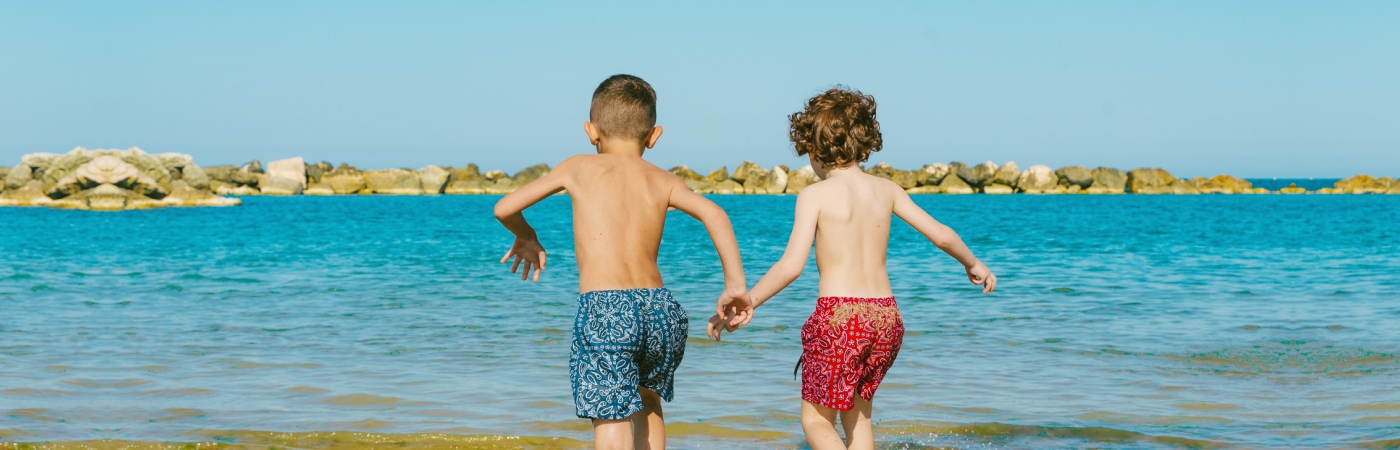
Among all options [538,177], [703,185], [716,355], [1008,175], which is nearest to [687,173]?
[703,185]

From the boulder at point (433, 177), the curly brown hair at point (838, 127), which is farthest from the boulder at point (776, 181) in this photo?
the curly brown hair at point (838, 127)

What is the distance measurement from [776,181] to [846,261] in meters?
84.2

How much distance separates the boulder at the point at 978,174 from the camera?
8469cm

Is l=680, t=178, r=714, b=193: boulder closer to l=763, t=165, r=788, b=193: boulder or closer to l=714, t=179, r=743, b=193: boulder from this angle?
l=714, t=179, r=743, b=193: boulder

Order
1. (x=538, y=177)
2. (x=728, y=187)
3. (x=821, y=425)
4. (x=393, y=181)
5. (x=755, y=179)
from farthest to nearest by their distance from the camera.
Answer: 1. (x=393, y=181)
2. (x=728, y=187)
3. (x=755, y=179)
4. (x=538, y=177)
5. (x=821, y=425)

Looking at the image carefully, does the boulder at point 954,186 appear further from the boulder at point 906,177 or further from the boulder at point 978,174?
the boulder at point 906,177

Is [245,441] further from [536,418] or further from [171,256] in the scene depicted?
[171,256]

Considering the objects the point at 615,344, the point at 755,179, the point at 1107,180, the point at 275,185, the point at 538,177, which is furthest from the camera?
the point at 1107,180

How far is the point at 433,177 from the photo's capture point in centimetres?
9519

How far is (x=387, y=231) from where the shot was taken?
34906mm

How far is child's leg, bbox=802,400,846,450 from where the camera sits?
12.5 feet

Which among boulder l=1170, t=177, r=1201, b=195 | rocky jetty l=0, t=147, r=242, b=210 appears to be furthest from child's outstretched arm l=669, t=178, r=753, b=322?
boulder l=1170, t=177, r=1201, b=195

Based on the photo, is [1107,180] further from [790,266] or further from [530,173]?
[790,266]

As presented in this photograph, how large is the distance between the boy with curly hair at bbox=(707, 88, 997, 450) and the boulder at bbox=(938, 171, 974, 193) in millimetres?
83046
